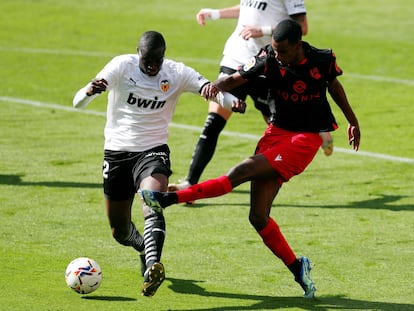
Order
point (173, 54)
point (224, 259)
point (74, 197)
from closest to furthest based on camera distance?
point (224, 259) → point (74, 197) → point (173, 54)

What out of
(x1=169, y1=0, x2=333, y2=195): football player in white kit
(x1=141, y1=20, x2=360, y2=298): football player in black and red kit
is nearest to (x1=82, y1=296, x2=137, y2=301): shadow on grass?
(x1=141, y1=20, x2=360, y2=298): football player in black and red kit

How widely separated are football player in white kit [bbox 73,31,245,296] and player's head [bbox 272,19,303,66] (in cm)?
62

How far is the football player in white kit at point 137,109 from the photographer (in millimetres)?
8453

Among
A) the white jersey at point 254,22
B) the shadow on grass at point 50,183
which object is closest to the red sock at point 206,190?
the white jersey at point 254,22

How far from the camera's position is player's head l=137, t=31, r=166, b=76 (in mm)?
8367

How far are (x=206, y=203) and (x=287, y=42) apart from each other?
398 cm

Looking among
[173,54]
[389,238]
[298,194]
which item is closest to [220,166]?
[298,194]

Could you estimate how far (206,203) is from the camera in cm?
1184

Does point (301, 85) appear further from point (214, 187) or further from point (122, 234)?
point (122, 234)

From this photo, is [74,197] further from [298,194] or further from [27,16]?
[27,16]

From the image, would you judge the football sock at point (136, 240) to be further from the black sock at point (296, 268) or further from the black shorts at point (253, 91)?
the black shorts at point (253, 91)

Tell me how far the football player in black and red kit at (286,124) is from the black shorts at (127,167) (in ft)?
1.88

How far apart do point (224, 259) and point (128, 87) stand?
6.52ft

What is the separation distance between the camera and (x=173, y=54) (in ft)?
70.2
